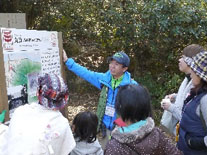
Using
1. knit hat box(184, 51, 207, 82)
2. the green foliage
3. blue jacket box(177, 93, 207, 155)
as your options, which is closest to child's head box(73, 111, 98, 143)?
the green foliage

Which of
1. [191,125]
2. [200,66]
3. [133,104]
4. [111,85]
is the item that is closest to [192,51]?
[200,66]

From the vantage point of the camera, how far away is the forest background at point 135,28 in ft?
20.8

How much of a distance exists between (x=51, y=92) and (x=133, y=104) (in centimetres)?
73

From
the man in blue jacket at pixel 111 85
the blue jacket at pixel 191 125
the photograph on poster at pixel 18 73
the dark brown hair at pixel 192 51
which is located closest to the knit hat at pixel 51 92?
the photograph on poster at pixel 18 73

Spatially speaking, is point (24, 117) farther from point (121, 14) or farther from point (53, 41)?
point (121, 14)

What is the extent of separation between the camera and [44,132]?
2.25m

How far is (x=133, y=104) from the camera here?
1958 mm

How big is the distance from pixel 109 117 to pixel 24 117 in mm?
1530

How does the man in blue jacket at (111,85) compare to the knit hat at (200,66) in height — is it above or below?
below

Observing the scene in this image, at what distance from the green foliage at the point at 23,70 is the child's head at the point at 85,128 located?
29.2 inches

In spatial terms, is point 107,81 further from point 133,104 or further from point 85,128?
point 133,104

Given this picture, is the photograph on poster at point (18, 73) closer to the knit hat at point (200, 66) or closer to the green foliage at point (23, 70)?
the green foliage at point (23, 70)

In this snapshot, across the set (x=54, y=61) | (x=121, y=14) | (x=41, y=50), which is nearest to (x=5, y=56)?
(x=41, y=50)

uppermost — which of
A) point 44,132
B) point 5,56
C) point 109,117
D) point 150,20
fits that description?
point 150,20
